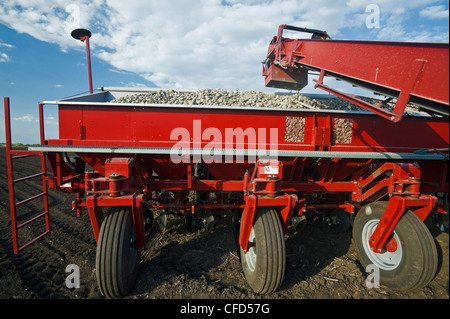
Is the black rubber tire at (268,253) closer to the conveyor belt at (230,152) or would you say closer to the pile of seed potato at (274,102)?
the conveyor belt at (230,152)

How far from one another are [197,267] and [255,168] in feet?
5.36

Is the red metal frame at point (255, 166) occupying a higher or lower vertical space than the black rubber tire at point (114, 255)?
higher

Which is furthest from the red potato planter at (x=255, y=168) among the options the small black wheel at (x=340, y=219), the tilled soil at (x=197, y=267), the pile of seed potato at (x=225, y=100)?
the small black wheel at (x=340, y=219)

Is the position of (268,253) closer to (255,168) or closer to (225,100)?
(255,168)

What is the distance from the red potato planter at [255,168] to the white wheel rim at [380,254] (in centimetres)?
1

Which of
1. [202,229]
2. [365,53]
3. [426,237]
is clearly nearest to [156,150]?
[202,229]

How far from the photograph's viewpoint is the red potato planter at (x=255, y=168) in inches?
99.0

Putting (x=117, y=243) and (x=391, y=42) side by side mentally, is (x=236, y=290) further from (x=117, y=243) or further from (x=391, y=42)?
(x=391, y=42)

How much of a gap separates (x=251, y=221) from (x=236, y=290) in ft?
2.82

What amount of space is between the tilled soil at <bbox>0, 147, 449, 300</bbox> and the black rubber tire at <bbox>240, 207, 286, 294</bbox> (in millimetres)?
195

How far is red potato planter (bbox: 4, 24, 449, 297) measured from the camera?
2.51 metres

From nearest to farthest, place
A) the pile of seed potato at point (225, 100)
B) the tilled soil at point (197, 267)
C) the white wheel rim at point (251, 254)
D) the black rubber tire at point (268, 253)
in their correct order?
the black rubber tire at point (268, 253) → the tilled soil at point (197, 267) → the white wheel rim at point (251, 254) → the pile of seed potato at point (225, 100)

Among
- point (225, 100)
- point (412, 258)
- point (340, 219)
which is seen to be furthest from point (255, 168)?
point (340, 219)

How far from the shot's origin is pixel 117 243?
2.45 m
